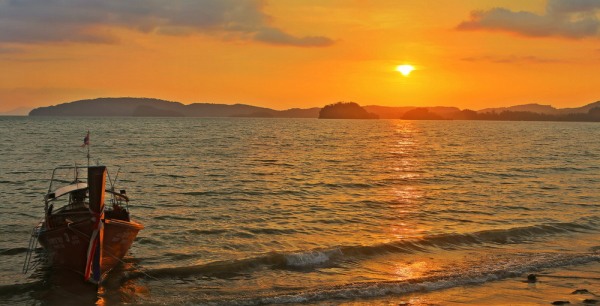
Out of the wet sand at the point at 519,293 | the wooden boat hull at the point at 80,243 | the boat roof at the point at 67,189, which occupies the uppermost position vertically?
the boat roof at the point at 67,189

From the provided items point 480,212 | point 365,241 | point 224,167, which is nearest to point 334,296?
point 365,241

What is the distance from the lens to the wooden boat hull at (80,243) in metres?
16.8

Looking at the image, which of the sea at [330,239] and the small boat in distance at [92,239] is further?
the sea at [330,239]

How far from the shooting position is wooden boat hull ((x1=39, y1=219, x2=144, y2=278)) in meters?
16.8

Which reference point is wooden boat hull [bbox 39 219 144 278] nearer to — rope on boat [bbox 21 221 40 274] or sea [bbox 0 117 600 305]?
sea [bbox 0 117 600 305]

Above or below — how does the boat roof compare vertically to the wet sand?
above

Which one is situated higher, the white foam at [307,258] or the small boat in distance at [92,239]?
the small boat in distance at [92,239]

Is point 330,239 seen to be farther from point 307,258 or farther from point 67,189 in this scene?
point 67,189

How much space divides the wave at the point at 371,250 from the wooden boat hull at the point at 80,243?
3.58 feet

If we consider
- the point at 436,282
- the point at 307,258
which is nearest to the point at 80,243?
the point at 307,258

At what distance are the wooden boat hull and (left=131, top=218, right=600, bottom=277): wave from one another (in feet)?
3.58

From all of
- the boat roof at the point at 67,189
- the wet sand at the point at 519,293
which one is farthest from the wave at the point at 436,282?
the boat roof at the point at 67,189

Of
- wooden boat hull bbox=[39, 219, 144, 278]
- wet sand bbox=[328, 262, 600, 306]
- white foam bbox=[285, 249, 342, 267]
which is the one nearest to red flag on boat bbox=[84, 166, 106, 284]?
wooden boat hull bbox=[39, 219, 144, 278]

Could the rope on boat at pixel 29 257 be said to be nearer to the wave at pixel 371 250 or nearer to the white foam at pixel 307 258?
the wave at pixel 371 250
